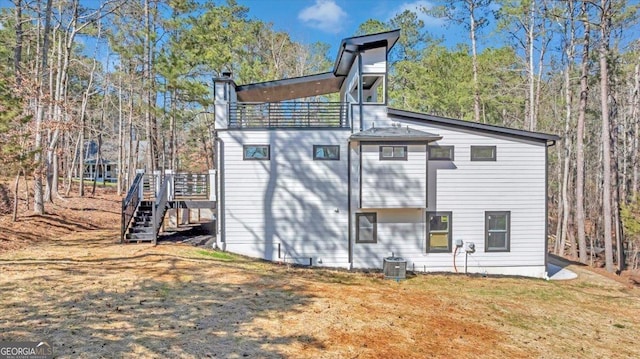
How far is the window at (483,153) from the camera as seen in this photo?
10.9 m

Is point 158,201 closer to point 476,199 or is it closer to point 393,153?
point 393,153

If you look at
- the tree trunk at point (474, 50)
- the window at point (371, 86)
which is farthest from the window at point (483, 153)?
the tree trunk at point (474, 50)

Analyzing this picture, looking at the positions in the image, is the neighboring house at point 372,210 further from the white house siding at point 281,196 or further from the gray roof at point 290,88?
the gray roof at point 290,88

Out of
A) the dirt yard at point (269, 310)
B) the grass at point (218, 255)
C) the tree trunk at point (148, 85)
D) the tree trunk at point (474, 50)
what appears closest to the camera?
the dirt yard at point (269, 310)

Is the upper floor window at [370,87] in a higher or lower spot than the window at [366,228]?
higher

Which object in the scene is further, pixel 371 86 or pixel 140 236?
pixel 371 86

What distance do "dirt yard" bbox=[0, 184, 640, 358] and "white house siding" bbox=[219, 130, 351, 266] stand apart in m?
0.82

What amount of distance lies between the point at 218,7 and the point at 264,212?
1482cm

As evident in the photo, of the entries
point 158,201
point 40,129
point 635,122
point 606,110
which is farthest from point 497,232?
point 635,122

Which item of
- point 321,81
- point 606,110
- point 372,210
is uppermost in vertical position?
point 321,81

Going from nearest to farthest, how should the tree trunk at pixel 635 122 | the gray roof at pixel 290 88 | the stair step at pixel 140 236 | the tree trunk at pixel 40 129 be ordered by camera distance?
the stair step at pixel 140 236 → the tree trunk at pixel 40 129 → the gray roof at pixel 290 88 → the tree trunk at pixel 635 122

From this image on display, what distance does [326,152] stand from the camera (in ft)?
35.8

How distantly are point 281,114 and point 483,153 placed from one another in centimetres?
658

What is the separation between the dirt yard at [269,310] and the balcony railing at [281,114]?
4322mm
